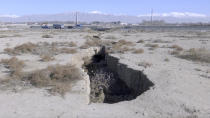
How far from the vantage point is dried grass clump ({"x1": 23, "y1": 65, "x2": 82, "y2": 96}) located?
11744 millimetres

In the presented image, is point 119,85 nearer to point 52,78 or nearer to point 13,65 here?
point 52,78

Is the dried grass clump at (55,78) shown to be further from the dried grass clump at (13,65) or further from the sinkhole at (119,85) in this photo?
the dried grass clump at (13,65)

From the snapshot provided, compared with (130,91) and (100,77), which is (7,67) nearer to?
(100,77)

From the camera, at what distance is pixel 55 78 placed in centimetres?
1316

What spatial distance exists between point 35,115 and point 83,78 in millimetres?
5123

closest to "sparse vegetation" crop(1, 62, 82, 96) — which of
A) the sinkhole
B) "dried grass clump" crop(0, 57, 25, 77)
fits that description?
"dried grass clump" crop(0, 57, 25, 77)

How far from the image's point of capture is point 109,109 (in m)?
9.07

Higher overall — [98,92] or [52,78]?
[52,78]

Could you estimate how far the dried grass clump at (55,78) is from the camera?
11.7 meters

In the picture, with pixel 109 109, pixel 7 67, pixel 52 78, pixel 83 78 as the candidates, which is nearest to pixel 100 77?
pixel 83 78

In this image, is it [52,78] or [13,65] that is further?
[13,65]

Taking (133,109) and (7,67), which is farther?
(7,67)

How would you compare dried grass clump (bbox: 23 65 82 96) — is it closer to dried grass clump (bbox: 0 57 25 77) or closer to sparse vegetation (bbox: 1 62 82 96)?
sparse vegetation (bbox: 1 62 82 96)

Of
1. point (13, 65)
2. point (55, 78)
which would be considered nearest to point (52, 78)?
point (55, 78)
